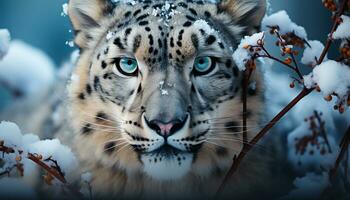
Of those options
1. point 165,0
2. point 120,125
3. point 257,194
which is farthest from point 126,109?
point 257,194

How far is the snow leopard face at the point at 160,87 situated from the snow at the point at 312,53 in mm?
279

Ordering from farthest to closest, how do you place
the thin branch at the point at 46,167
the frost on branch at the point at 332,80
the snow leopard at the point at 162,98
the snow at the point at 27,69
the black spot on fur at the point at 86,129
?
1. the snow at the point at 27,69
2. the black spot on fur at the point at 86,129
3. the snow leopard at the point at 162,98
4. the thin branch at the point at 46,167
5. the frost on branch at the point at 332,80

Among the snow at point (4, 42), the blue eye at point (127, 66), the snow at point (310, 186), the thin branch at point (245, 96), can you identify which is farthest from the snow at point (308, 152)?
the snow at point (4, 42)

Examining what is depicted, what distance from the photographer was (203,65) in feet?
8.89

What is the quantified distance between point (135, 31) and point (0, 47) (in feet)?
1.77

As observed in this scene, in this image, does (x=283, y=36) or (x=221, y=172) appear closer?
(x=283, y=36)

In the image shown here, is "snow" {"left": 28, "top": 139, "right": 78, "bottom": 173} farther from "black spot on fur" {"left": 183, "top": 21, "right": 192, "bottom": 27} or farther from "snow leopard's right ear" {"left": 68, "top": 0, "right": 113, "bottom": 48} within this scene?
"black spot on fur" {"left": 183, "top": 21, "right": 192, "bottom": 27}

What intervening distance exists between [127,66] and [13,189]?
2.37 ft

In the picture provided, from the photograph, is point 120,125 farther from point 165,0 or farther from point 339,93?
point 339,93

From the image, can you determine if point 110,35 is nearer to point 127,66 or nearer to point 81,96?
point 127,66

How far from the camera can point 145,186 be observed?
9.58ft

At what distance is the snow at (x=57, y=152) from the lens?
2686mm

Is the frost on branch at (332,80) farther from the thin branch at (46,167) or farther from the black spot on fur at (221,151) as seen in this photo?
the thin branch at (46,167)

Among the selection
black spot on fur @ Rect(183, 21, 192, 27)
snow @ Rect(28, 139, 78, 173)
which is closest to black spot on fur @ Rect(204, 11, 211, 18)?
black spot on fur @ Rect(183, 21, 192, 27)
